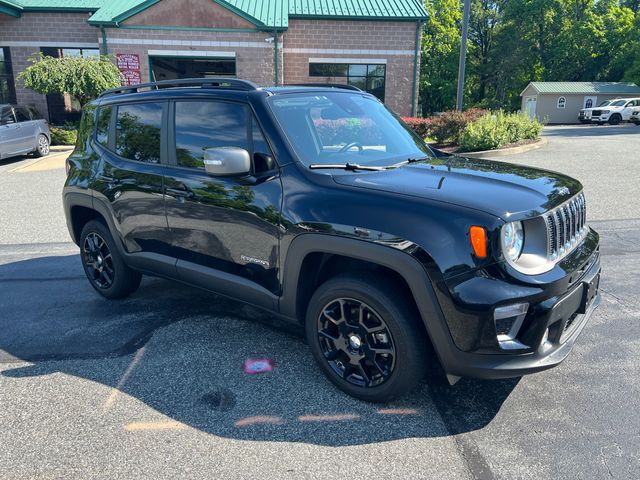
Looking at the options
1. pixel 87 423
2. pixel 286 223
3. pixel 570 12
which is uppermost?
pixel 570 12

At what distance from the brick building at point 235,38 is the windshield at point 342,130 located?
1784 centimetres

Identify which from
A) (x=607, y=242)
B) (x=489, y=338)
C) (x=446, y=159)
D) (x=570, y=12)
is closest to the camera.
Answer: (x=489, y=338)

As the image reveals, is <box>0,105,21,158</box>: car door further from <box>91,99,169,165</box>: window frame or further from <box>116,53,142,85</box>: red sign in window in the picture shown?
<box>91,99,169,165</box>: window frame

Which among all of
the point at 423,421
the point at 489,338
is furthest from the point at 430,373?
the point at 489,338

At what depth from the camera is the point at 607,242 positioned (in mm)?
6348

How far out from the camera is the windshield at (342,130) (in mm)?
3318

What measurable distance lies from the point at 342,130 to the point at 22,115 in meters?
15.3

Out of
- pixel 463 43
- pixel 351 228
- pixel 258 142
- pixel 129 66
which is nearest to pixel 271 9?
pixel 129 66

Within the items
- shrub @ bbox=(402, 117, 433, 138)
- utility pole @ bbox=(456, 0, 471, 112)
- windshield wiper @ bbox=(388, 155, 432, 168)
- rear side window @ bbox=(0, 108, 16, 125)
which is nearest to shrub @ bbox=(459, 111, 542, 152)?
utility pole @ bbox=(456, 0, 471, 112)

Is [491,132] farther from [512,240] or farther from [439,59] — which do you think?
[439,59]

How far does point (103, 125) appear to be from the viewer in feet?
14.8

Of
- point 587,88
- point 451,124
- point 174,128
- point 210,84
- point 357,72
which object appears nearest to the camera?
point 210,84

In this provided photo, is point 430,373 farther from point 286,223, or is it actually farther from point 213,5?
point 213,5

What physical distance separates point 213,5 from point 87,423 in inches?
820
